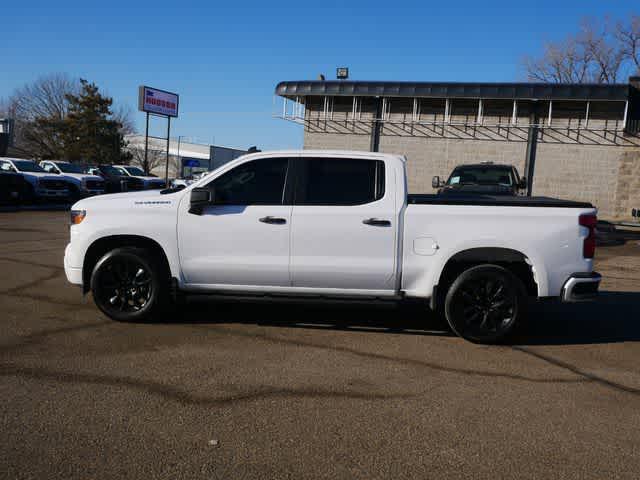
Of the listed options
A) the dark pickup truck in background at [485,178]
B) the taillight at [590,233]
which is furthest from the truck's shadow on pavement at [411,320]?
Answer: the dark pickup truck in background at [485,178]

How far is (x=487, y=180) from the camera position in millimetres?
14688

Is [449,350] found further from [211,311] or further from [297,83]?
[297,83]

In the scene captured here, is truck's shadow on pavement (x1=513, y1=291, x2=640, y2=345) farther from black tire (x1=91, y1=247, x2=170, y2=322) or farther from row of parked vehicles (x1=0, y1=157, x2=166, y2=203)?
row of parked vehicles (x1=0, y1=157, x2=166, y2=203)

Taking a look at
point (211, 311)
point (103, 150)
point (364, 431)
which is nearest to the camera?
point (364, 431)

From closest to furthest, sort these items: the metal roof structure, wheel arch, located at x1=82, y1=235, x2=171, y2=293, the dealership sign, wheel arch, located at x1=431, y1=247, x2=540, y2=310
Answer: wheel arch, located at x1=431, y1=247, x2=540, y2=310 → wheel arch, located at x1=82, y1=235, x2=171, y2=293 → the metal roof structure → the dealership sign

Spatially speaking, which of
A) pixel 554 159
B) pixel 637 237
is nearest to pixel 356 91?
pixel 554 159

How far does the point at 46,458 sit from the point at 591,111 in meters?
27.6

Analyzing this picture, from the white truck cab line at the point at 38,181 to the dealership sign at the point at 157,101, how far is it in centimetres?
1701

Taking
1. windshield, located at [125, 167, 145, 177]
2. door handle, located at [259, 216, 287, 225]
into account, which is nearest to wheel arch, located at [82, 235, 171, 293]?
door handle, located at [259, 216, 287, 225]

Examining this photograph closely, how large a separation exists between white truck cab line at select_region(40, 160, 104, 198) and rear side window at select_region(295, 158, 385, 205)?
20.8m

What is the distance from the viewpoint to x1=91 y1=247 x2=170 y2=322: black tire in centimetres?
616

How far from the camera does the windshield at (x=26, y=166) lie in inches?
923

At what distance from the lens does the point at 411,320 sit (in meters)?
6.85

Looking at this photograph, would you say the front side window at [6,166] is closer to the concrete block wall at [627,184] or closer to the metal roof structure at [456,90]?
the metal roof structure at [456,90]
